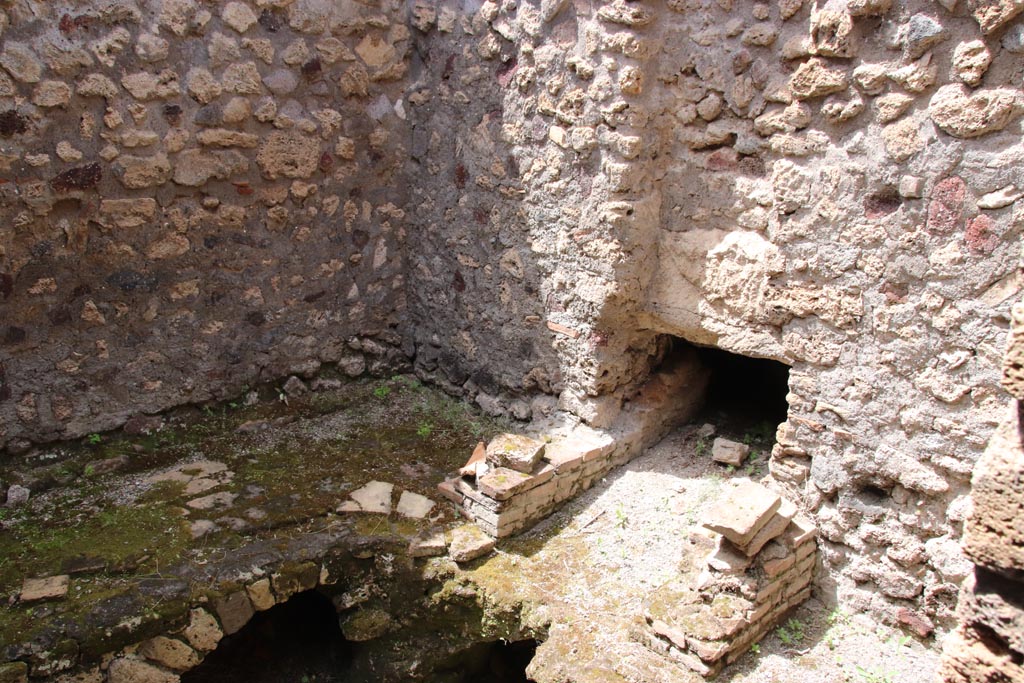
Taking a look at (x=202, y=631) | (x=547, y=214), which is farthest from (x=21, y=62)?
(x=202, y=631)

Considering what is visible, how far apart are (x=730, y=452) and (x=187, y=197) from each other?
9.95 feet

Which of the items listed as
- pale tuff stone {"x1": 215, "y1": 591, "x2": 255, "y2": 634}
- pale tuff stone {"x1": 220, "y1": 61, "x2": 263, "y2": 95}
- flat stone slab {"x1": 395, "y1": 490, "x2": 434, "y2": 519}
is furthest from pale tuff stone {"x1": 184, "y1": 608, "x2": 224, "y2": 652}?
pale tuff stone {"x1": 220, "y1": 61, "x2": 263, "y2": 95}

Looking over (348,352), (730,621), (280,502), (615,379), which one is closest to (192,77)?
(348,352)

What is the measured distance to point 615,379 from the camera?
436cm

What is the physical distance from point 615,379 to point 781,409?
38.8 inches

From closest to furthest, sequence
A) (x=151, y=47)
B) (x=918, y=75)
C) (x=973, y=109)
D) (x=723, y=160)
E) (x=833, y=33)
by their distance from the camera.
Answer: (x=973, y=109) → (x=918, y=75) → (x=833, y=33) → (x=723, y=160) → (x=151, y=47)

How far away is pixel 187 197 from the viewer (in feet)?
14.5

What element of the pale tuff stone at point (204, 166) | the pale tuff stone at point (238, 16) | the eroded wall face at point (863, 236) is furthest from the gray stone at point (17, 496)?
the eroded wall face at point (863, 236)

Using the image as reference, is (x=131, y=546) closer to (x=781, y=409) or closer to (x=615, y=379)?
(x=615, y=379)

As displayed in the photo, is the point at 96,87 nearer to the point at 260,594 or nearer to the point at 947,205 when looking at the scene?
the point at 260,594

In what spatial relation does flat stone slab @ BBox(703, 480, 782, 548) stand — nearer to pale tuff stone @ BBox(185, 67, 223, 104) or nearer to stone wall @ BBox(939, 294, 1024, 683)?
stone wall @ BBox(939, 294, 1024, 683)

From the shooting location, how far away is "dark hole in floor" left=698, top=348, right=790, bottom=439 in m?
4.61

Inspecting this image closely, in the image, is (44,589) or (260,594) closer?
(44,589)

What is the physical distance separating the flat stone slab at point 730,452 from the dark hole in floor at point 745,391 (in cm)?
24
